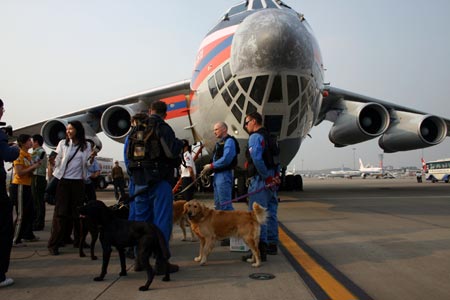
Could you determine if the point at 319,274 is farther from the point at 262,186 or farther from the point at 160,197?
the point at 160,197

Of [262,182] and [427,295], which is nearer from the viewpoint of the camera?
[427,295]

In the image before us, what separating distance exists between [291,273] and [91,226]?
227 cm

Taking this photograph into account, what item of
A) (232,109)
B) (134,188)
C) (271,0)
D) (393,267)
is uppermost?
(271,0)

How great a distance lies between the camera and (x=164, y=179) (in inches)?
148

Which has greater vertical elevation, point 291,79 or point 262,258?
point 291,79

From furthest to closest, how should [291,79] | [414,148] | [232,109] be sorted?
[414,148], [232,109], [291,79]

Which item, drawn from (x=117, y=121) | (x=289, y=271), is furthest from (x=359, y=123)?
(x=289, y=271)

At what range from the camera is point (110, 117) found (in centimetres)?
1201

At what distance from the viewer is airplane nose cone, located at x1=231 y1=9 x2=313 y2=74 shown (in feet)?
22.6

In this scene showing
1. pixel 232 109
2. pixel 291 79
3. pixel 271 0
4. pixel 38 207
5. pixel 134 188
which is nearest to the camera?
pixel 134 188

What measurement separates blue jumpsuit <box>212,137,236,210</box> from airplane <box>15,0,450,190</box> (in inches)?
119

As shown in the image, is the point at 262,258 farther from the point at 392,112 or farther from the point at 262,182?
the point at 392,112

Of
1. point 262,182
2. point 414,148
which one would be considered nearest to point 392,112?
point 414,148

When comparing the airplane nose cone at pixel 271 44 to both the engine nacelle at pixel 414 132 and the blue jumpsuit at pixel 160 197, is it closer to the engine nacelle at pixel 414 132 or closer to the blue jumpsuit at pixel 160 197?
the blue jumpsuit at pixel 160 197
